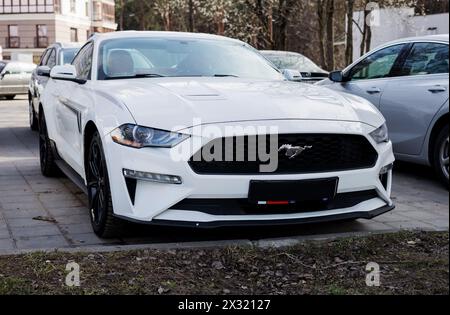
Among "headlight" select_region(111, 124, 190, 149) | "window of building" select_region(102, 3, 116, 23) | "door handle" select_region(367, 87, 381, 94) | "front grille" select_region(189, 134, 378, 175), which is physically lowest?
"front grille" select_region(189, 134, 378, 175)

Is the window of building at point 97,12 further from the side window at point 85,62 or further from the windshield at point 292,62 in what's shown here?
the side window at point 85,62

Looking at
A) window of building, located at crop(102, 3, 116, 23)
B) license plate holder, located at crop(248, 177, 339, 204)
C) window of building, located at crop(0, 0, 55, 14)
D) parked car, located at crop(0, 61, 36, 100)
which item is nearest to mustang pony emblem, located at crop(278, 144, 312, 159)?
license plate holder, located at crop(248, 177, 339, 204)

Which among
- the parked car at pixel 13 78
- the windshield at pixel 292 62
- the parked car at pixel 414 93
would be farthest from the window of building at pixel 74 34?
the parked car at pixel 414 93

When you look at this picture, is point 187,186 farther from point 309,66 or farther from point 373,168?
point 309,66

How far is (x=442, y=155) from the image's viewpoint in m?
6.40

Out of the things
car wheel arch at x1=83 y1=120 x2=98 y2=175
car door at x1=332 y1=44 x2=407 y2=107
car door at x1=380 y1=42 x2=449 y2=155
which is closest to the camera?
car wheel arch at x1=83 y1=120 x2=98 y2=175

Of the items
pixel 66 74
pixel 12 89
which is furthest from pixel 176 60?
pixel 12 89

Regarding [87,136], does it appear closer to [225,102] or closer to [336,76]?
[225,102]

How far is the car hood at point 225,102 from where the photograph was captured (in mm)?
4125

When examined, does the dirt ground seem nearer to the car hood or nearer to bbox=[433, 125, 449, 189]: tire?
the car hood

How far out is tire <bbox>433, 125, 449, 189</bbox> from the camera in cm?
635

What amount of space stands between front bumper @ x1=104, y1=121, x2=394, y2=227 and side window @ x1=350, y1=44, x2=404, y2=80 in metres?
3.37

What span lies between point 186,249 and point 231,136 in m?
0.80

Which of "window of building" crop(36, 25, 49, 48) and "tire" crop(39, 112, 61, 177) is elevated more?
"window of building" crop(36, 25, 49, 48)
